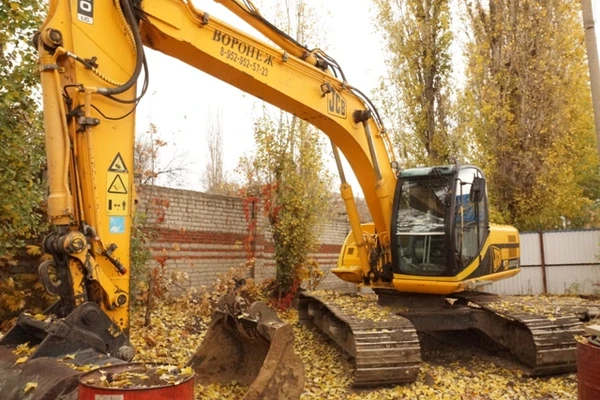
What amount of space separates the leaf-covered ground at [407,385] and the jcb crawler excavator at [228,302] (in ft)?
Answer: 0.73

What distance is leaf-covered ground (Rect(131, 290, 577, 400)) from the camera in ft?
18.5

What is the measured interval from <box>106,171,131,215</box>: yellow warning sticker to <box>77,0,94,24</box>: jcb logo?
40.5 inches

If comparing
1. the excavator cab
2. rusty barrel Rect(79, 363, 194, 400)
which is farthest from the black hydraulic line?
the excavator cab

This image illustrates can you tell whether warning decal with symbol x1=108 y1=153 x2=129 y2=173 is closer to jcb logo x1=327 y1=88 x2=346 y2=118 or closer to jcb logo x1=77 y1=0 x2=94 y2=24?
jcb logo x1=77 y1=0 x2=94 y2=24

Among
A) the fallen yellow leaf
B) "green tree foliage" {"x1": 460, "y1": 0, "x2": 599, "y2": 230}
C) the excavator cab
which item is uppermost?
"green tree foliage" {"x1": 460, "y1": 0, "x2": 599, "y2": 230}

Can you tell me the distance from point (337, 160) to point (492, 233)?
84.4 inches

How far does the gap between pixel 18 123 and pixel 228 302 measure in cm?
322

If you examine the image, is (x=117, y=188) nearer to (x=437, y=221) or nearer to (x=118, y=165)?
(x=118, y=165)

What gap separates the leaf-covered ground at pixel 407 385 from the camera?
5.63 m

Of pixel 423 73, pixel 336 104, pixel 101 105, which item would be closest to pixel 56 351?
pixel 101 105

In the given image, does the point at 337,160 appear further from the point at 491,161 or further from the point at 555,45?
the point at 555,45

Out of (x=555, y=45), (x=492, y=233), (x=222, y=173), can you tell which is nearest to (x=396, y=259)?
(x=492, y=233)

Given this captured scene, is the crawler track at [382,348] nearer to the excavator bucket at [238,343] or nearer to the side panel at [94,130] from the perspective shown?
the excavator bucket at [238,343]

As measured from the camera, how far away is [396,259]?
6.79 meters
